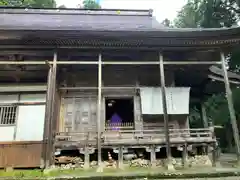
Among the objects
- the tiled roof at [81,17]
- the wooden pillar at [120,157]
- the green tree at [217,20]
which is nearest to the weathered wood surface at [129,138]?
the wooden pillar at [120,157]

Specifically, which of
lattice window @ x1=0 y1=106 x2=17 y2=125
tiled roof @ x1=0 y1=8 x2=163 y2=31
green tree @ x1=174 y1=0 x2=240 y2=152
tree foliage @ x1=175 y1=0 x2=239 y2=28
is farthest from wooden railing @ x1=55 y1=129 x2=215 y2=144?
tree foliage @ x1=175 y1=0 x2=239 y2=28

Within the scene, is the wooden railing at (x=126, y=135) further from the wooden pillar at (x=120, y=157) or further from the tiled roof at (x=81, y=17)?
the tiled roof at (x=81, y=17)

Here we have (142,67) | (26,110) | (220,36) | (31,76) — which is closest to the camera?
(220,36)

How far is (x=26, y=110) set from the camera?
407 inches

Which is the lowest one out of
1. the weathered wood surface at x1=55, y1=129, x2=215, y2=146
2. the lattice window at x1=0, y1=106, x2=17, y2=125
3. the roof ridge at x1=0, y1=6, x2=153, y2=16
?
the weathered wood surface at x1=55, y1=129, x2=215, y2=146

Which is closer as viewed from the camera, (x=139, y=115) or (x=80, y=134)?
(x=80, y=134)

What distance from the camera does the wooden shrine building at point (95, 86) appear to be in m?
9.30

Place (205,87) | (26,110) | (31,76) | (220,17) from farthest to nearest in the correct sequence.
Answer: (220,17), (205,87), (31,76), (26,110)

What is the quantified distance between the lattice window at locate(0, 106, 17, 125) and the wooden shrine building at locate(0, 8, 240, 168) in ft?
0.13

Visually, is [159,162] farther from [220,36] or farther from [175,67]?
[220,36]

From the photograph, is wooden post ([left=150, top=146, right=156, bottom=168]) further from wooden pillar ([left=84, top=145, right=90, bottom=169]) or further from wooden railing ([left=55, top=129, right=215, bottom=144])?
wooden pillar ([left=84, top=145, right=90, bottom=169])

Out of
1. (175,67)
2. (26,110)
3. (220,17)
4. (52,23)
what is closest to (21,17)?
(52,23)

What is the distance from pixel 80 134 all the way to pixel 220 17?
21609 millimetres

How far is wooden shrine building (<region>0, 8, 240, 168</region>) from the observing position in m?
9.30
